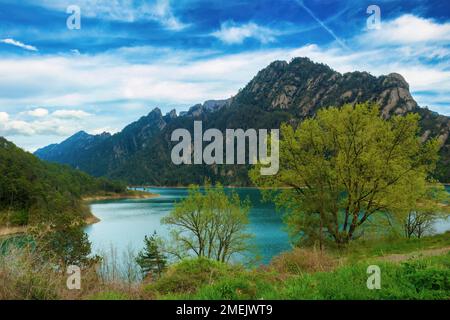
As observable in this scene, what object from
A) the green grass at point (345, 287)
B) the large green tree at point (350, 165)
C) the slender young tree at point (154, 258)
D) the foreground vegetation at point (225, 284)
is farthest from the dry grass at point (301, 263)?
the slender young tree at point (154, 258)

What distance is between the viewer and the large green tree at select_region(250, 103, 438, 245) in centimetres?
2150

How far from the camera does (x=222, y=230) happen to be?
3588 centimetres

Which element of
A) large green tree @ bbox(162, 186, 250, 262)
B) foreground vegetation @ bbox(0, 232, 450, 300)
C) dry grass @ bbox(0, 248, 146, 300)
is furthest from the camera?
large green tree @ bbox(162, 186, 250, 262)

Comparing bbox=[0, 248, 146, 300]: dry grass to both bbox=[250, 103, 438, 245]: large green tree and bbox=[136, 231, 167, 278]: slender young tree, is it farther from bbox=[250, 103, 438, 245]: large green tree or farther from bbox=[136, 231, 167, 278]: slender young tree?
bbox=[136, 231, 167, 278]: slender young tree

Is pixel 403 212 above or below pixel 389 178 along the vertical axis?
below

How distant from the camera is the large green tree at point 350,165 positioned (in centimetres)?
2150

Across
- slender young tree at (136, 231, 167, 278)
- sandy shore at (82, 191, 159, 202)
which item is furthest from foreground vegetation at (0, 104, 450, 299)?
sandy shore at (82, 191, 159, 202)

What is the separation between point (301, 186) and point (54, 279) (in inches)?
718

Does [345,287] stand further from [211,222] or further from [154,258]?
[211,222]

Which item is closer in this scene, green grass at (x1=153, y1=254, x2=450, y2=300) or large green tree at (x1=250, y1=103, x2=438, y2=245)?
green grass at (x1=153, y1=254, x2=450, y2=300)

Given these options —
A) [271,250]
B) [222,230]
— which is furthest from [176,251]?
[271,250]

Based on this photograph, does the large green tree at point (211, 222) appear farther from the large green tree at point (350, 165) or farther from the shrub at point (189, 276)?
the shrub at point (189, 276)
